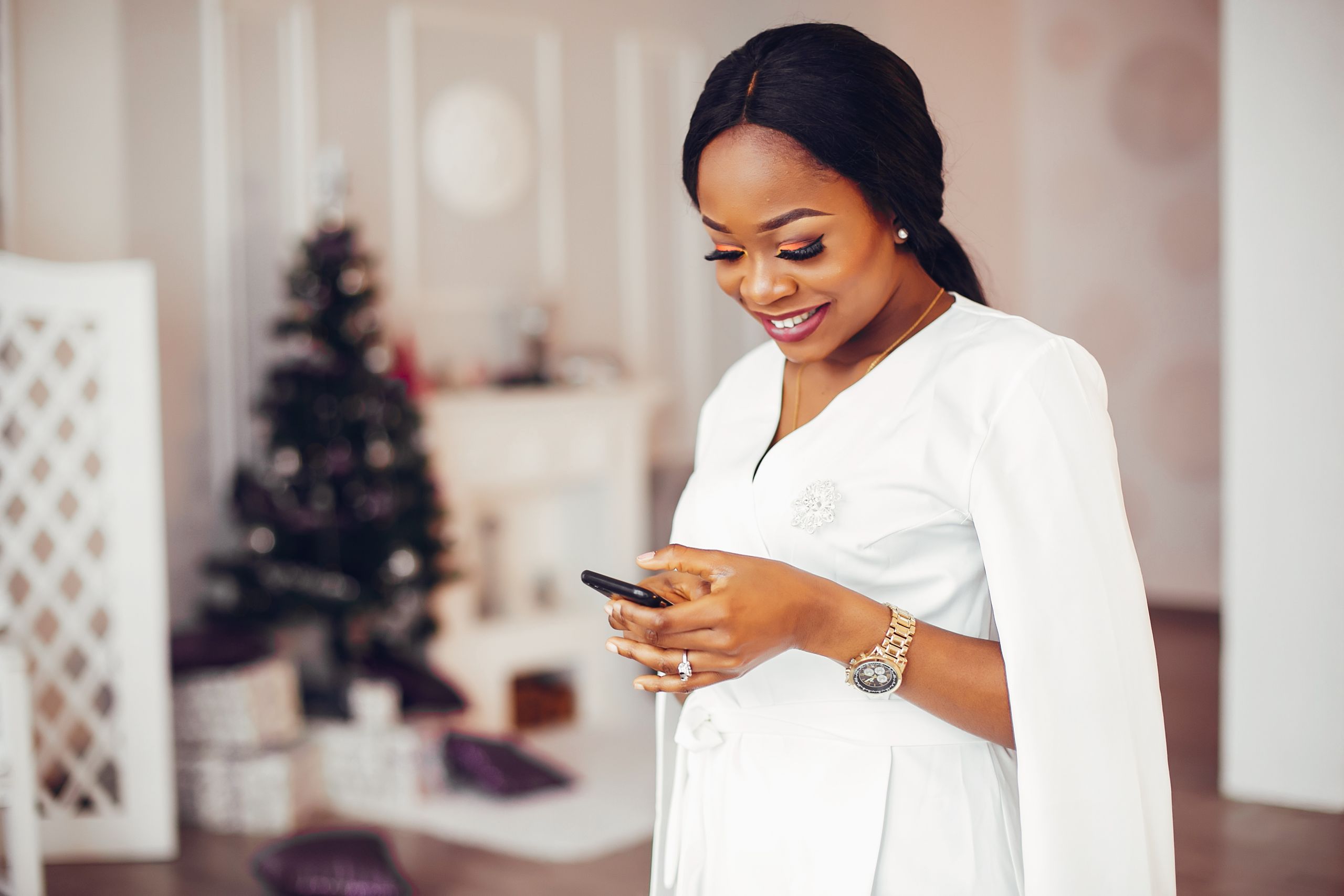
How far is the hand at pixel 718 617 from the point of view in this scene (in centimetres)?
80

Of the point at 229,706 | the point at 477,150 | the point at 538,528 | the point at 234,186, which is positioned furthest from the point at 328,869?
the point at 477,150

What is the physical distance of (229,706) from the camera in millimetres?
3162

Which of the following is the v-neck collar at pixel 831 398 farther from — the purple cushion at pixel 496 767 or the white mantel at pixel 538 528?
the white mantel at pixel 538 528

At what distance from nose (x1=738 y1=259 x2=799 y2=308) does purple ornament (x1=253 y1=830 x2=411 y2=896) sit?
6.90 feet

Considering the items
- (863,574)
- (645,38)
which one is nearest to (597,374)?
Result: (645,38)

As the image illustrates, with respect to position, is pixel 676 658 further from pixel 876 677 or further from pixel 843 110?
pixel 843 110

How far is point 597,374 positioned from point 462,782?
1.68 metres

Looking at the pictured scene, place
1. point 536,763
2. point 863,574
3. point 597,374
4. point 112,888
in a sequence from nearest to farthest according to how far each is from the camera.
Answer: point 863,574, point 112,888, point 536,763, point 597,374

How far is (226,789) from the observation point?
3154 millimetres

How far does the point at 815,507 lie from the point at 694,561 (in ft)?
0.57

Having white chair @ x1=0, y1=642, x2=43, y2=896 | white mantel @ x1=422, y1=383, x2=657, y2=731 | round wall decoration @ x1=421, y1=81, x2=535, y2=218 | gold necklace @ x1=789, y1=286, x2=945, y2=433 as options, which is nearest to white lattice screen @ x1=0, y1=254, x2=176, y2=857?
white chair @ x1=0, y1=642, x2=43, y2=896

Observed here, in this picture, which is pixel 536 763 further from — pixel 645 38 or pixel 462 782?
pixel 645 38

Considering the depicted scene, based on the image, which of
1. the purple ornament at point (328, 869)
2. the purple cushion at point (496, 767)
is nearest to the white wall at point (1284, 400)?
the purple cushion at point (496, 767)

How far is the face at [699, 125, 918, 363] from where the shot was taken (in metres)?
0.90
